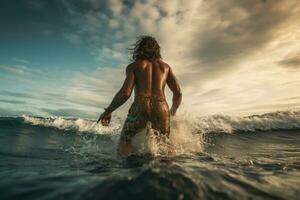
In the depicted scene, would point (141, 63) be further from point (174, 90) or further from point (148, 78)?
point (174, 90)

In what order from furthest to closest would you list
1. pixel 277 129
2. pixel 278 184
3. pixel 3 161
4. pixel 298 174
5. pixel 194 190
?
pixel 277 129
pixel 3 161
pixel 298 174
pixel 278 184
pixel 194 190

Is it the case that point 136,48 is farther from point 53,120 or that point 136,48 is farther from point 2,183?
point 53,120

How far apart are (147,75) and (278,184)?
2856 millimetres

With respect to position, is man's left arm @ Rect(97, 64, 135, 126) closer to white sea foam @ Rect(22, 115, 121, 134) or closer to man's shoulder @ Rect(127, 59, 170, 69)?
man's shoulder @ Rect(127, 59, 170, 69)

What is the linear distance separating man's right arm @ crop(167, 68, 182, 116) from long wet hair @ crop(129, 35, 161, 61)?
46 cm

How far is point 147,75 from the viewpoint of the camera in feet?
16.8

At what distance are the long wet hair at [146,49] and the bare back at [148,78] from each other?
0.79 ft

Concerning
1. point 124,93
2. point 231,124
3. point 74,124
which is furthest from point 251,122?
point 124,93

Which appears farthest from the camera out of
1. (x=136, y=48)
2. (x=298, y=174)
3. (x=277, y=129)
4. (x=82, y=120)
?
(x=82, y=120)

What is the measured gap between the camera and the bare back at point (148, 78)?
16.8 ft

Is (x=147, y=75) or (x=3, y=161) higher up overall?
(x=147, y=75)

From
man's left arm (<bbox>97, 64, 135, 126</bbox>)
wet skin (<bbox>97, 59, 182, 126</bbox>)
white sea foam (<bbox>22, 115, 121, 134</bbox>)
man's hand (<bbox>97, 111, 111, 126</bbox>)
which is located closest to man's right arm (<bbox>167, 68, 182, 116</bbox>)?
wet skin (<bbox>97, 59, 182, 126</bbox>)

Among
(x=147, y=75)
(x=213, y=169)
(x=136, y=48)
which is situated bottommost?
(x=213, y=169)

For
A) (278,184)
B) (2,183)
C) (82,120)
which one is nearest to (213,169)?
(278,184)
